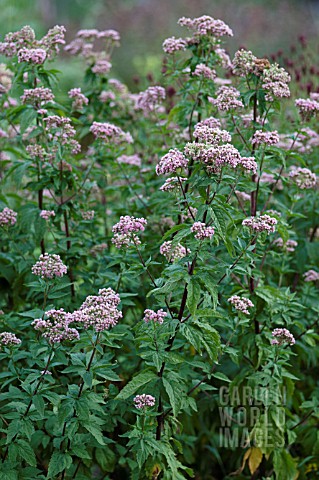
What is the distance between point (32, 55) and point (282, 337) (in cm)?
186

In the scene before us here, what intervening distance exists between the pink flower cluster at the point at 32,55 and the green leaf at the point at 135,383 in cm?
169

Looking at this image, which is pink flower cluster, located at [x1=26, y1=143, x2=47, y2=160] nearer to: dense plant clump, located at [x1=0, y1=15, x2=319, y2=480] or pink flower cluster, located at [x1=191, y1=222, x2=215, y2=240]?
dense plant clump, located at [x1=0, y1=15, x2=319, y2=480]

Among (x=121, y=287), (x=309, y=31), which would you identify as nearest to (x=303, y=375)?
(x=121, y=287)

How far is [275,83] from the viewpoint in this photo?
121 inches

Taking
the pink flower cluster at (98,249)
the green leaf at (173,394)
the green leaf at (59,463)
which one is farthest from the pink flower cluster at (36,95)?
the green leaf at (59,463)

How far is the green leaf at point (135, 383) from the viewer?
2521 millimetres

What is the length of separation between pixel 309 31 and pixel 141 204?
10770 millimetres

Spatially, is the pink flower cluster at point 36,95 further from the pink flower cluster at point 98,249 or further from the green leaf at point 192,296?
the green leaf at point 192,296

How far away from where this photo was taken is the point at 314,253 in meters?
3.80

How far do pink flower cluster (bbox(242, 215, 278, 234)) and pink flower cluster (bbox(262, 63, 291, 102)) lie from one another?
2.27 ft

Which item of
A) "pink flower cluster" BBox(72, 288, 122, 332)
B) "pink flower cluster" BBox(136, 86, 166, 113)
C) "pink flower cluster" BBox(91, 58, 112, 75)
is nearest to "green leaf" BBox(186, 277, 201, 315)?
"pink flower cluster" BBox(72, 288, 122, 332)

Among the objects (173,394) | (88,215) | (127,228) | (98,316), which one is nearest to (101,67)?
(88,215)

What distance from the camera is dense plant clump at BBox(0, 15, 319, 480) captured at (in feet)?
8.38

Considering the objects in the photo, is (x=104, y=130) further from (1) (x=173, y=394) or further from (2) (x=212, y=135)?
(1) (x=173, y=394)
